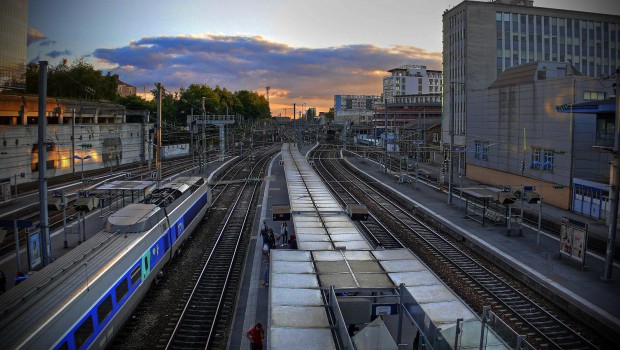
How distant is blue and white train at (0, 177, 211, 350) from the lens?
1000cm

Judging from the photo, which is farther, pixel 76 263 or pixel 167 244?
pixel 167 244

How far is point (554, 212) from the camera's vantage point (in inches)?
1310

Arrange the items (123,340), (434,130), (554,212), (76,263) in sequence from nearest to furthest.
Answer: (76,263)
(123,340)
(554,212)
(434,130)

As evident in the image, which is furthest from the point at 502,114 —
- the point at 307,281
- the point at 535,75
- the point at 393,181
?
the point at 307,281

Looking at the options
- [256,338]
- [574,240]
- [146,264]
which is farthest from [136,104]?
[256,338]

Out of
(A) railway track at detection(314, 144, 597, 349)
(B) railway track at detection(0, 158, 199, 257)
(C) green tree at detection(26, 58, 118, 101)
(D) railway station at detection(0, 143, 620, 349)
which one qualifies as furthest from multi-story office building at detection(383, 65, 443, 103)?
(D) railway station at detection(0, 143, 620, 349)

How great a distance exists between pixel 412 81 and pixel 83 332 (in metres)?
170

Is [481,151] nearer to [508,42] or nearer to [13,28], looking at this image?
[508,42]

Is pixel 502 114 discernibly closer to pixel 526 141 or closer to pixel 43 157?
pixel 526 141

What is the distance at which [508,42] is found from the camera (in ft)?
196

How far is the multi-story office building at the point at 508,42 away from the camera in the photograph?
5812 cm

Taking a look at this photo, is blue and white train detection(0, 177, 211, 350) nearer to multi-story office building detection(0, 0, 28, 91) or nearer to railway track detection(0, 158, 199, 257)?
railway track detection(0, 158, 199, 257)

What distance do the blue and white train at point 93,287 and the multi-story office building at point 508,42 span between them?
43715 millimetres

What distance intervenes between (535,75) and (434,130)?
103 feet
